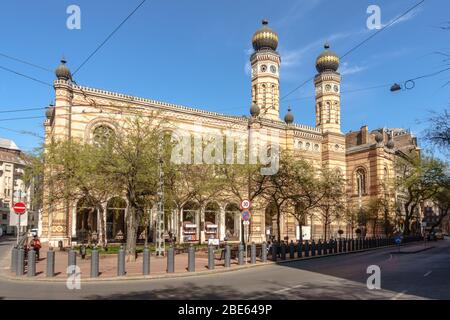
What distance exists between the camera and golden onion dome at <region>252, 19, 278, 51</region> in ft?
172

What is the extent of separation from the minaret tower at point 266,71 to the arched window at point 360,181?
14.5m

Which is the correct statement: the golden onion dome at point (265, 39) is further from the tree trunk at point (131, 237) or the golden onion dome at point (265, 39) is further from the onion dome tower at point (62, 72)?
the tree trunk at point (131, 237)

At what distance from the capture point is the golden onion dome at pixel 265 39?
2060 inches

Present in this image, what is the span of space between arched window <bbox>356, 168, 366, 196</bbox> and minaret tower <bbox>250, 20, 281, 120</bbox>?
1445 cm

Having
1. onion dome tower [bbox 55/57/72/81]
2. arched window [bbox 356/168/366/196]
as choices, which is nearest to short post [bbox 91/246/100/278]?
onion dome tower [bbox 55/57/72/81]

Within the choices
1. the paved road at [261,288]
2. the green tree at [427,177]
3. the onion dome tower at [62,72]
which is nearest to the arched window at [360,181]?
the green tree at [427,177]

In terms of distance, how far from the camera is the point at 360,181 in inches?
2287

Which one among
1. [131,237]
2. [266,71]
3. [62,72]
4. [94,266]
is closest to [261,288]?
[94,266]

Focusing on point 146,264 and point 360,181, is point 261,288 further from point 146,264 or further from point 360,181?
point 360,181

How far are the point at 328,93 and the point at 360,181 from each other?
40.4 ft

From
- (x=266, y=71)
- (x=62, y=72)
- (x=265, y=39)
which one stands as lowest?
(x=62, y=72)

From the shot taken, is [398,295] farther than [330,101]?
No
